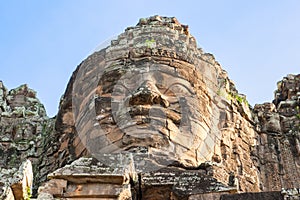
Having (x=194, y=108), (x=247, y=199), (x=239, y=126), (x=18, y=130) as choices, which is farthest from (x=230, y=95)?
(x=247, y=199)

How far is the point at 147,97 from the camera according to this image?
44.3 feet

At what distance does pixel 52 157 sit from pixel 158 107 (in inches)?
150

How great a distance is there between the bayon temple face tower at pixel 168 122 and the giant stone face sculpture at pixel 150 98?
0.03 m

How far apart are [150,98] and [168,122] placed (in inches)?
26.8

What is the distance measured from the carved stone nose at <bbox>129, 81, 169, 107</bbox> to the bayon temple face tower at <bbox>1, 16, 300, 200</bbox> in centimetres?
2

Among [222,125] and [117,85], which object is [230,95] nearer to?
[222,125]

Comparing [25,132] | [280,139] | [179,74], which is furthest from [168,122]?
[25,132]

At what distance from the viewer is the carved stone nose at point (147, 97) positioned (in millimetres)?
13484

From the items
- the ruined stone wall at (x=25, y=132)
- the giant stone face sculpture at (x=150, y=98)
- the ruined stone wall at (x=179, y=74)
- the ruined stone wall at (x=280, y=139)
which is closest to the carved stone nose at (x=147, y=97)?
the giant stone face sculpture at (x=150, y=98)

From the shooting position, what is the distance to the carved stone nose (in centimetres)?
1348

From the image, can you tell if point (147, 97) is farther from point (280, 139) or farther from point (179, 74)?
point (280, 139)

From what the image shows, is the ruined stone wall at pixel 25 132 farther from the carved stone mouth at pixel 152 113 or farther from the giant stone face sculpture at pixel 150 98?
the carved stone mouth at pixel 152 113

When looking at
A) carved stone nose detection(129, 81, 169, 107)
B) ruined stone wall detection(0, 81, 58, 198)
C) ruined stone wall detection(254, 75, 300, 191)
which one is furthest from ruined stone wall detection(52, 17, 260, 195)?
ruined stone wall detection(0, 81, 58, 198)

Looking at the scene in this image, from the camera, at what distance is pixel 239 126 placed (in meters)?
16.5
